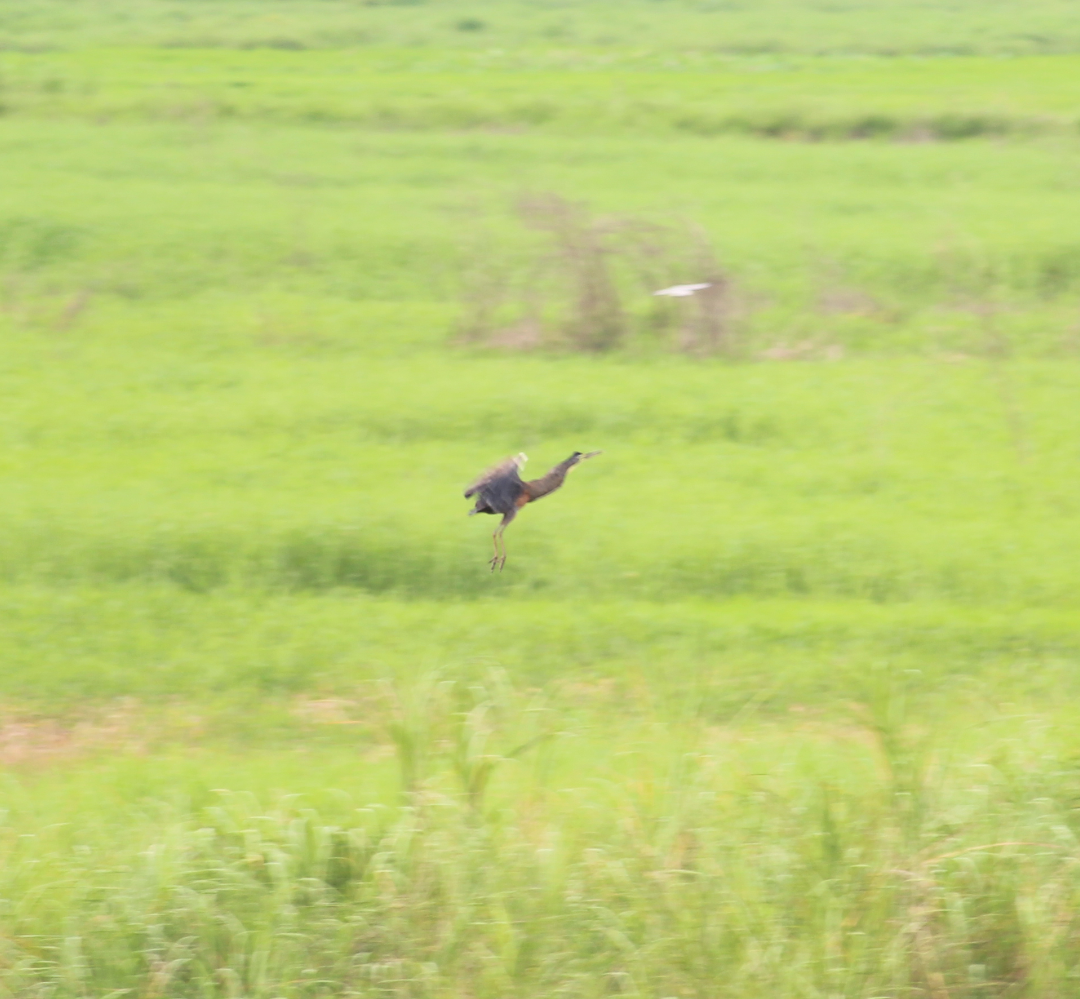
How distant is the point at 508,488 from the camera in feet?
12.1

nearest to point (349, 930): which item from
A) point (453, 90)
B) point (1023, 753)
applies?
point (1023, 753)

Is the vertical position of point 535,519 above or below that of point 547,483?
below

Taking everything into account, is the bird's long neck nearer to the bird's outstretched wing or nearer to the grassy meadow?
the bird's outstretched wing

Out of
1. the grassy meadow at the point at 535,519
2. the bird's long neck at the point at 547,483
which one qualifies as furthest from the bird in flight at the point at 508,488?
the grassy meadow at the point at 535,519

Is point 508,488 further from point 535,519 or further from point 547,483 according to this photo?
point 535,519

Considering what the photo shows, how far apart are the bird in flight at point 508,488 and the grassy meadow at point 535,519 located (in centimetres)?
323

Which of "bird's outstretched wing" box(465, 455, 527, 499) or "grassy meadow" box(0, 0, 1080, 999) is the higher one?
"bird's outstretched wing" box(465, 455, 527, 499)

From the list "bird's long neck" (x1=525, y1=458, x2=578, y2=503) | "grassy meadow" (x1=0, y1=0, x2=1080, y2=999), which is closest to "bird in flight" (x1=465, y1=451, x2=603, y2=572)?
"bird's long neck" (x1=525, y1=458, x2=578, y2=503)

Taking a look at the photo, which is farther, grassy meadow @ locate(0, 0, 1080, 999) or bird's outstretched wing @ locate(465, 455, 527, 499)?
grassy meadow @ locate(0, 0, 1080, 999)

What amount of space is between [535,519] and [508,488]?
8.49 meters

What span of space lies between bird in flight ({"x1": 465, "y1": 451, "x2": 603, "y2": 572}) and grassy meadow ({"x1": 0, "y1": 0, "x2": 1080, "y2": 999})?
3.23m

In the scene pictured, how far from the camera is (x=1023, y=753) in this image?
23.4ft

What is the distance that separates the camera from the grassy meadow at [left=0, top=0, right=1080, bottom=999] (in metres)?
6.49

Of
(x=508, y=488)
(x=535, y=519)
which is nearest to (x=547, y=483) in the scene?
(x=508, y=488)
